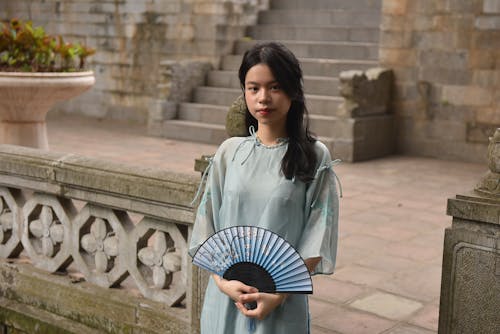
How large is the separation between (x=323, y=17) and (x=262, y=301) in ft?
32.1

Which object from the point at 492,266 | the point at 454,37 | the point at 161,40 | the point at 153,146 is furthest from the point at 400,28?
the point at 492,266

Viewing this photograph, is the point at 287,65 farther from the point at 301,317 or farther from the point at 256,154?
the point at 301,317

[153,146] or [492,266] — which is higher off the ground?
[492,266]

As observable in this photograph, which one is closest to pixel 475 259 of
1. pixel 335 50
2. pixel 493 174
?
pixel 493 174

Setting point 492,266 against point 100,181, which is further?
point 100,181

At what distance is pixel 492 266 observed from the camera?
8.52 ft

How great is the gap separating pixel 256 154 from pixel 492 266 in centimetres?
92

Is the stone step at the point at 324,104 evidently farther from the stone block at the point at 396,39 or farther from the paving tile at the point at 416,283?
the paving tile at the point at 416,283

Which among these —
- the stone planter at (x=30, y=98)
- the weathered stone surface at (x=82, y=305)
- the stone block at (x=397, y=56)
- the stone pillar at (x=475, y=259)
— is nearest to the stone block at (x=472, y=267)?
the stone pillar at (x=475, y=259)

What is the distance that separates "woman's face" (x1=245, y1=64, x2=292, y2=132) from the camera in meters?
2.32

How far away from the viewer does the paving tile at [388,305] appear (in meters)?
3.99

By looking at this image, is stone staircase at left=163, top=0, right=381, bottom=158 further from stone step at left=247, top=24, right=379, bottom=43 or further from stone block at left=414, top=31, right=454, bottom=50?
stone block at left=414, top=31, right=454, bottom=50

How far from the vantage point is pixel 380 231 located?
19.0ft

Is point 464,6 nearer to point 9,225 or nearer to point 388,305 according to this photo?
point 388,305
